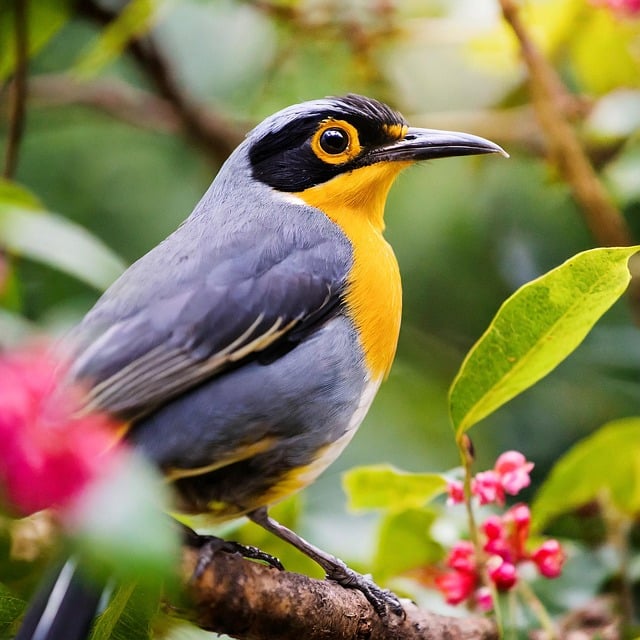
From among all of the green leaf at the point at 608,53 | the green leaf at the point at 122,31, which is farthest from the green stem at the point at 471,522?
the green leaf at the point at 608,53

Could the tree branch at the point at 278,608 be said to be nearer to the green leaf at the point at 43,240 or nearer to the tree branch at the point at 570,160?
the green leaf at the point at 43,240

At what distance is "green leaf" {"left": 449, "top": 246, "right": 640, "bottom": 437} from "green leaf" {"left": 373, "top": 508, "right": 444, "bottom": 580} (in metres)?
0.60

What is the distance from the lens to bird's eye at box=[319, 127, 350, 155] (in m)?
3.01

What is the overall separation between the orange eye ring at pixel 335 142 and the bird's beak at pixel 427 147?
0.24 ft

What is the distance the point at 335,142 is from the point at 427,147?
263 mm

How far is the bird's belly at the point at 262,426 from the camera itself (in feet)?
7.33

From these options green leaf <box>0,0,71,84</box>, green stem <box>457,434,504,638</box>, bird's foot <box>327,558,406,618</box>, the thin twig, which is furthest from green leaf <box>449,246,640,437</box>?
green leaf <box>0,0,71,84</box>

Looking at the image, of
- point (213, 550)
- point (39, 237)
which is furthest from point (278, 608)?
point (39, 237)

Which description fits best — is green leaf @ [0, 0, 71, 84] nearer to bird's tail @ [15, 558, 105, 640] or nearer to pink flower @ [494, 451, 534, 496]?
pink flower @ [494, 451, 534, 496]

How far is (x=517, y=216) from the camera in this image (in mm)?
5066

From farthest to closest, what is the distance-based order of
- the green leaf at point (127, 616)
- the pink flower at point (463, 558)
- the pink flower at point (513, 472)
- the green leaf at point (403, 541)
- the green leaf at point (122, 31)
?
1. the green leaf at point (122, 31)
2. the green leaf at point (403, 541)
3. the pink flower at point (463, 558)
4. the pink flower at point (513, 472)
5. the green leaf at point (127, 616)

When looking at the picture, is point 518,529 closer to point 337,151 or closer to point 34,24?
point 337,151

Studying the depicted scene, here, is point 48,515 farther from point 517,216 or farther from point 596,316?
point 517,216

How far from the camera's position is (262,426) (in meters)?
2.32
